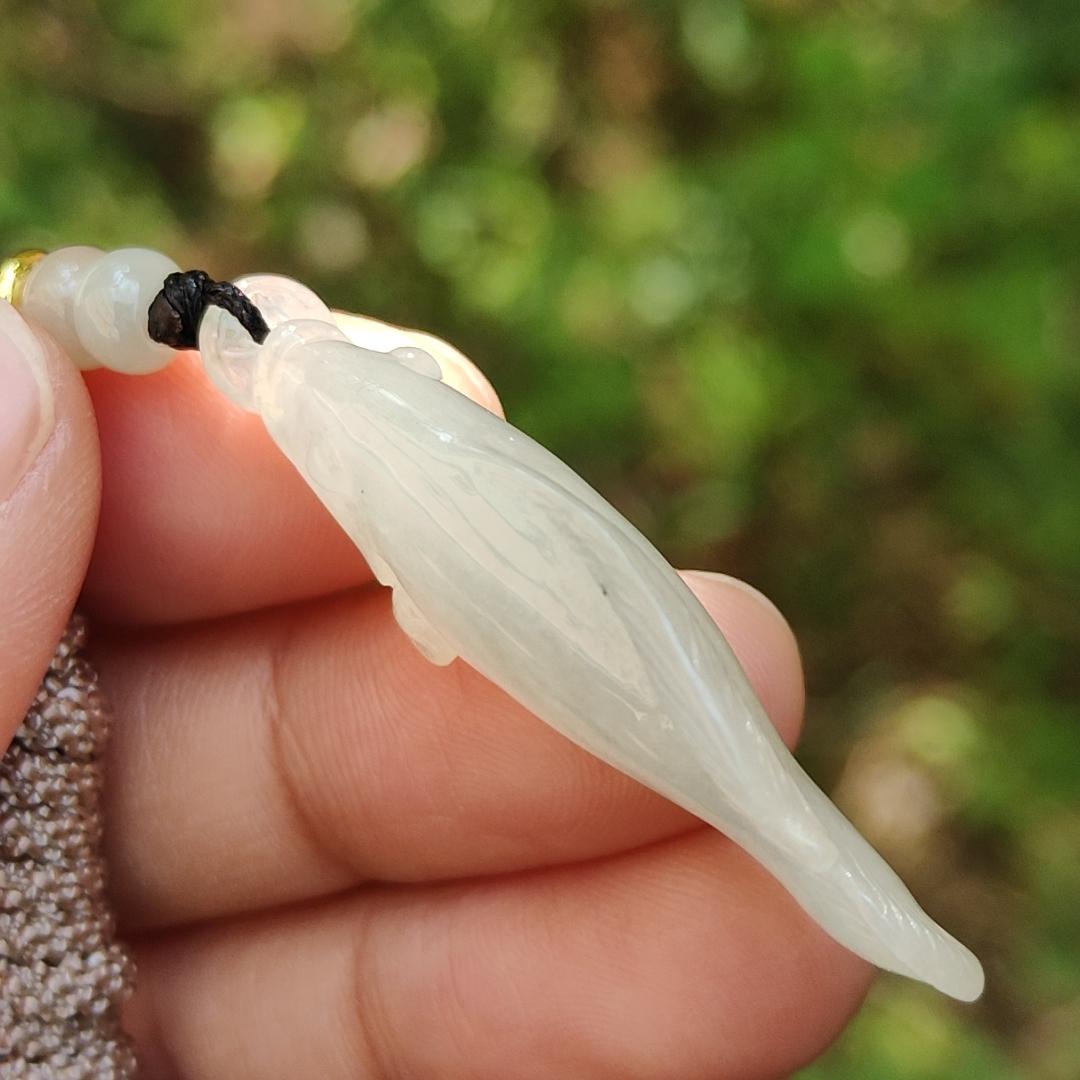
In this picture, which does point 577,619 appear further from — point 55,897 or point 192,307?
point 55,897

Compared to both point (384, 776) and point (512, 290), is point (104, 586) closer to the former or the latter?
point (384, 776)

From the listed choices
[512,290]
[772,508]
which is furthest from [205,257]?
[772,508]

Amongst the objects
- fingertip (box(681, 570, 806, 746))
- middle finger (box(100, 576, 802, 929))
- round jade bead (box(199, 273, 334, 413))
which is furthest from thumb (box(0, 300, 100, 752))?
fingertip (box(681, 570, 806, 746))

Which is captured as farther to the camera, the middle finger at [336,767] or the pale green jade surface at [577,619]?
the middle finger at [336,767]

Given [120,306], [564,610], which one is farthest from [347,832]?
[120,306]

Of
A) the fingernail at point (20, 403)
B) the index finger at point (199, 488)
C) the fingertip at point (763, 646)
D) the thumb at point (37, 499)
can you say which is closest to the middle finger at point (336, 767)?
the fingertip at point (763, 646)

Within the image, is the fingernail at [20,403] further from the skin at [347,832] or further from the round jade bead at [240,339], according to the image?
the round jade bead at [240,339]
